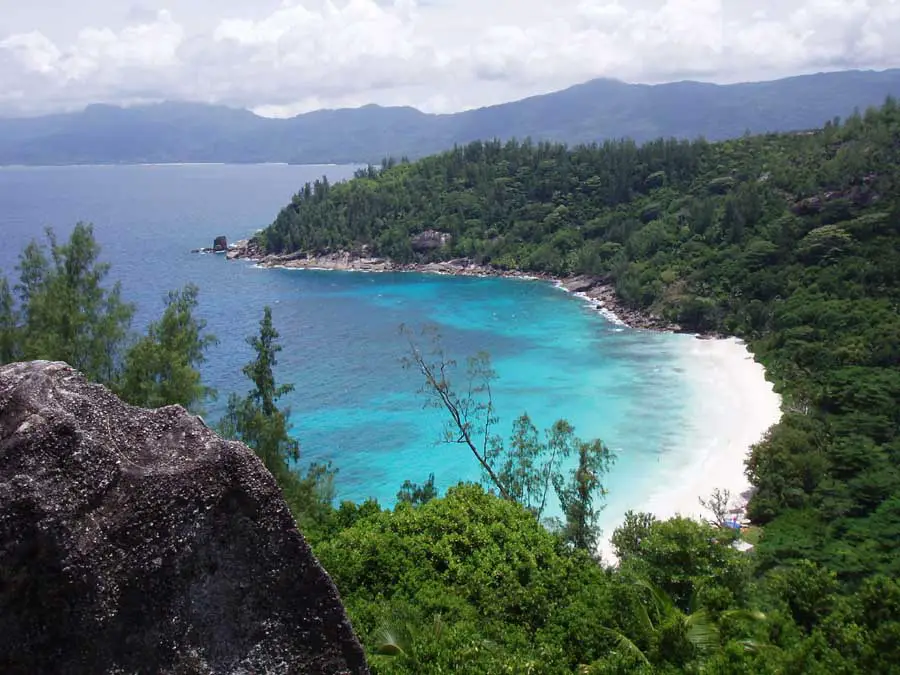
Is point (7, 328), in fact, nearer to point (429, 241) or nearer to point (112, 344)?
point (112, 344)

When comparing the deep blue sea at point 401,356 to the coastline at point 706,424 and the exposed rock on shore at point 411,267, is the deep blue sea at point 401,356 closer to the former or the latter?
the coastline at point 706,424

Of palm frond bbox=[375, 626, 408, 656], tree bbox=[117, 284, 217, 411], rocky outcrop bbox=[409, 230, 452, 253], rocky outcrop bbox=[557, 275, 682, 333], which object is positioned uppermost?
tree bbox=[117, 284, 217, 411]

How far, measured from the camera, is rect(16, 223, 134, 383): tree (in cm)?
2150

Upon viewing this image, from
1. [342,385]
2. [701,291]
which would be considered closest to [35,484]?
[342,385]

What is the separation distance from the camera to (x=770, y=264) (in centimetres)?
6762

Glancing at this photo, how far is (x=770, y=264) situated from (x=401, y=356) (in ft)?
118

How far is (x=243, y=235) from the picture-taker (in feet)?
431

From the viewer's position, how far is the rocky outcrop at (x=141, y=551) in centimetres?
519

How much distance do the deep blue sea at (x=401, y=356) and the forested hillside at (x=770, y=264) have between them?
706 centimetres

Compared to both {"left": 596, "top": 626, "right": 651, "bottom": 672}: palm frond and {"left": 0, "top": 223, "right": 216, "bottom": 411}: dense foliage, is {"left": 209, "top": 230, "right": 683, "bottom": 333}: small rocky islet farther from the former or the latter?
{"left": 596, "top": 626, "right": 651, "bottom": 672}: palm frond

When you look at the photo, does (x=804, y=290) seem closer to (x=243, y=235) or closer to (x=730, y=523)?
(x=730, y=523)

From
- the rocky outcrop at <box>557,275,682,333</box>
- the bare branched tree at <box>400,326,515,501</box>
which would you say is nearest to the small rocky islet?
the rocky outcrop at <box>557,275,682,333</box>

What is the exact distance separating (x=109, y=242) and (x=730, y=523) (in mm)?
110141

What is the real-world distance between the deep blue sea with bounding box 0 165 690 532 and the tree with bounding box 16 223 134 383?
50.8 feet
